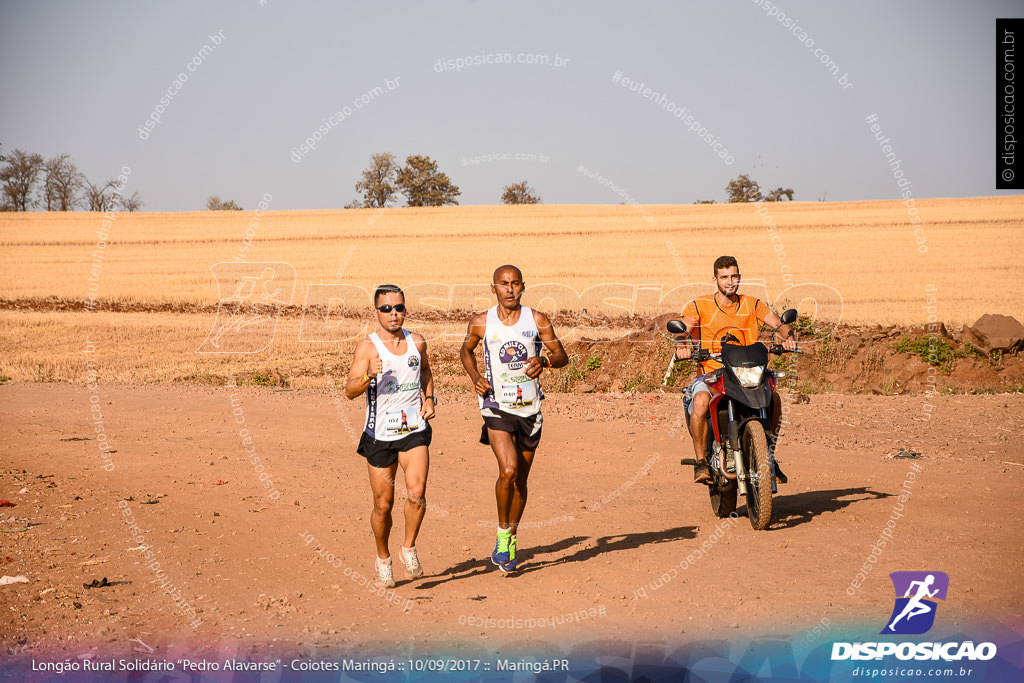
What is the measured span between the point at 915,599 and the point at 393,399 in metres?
3.63

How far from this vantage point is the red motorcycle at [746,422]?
23.9 ft

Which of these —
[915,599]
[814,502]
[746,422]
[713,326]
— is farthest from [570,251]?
[915,599]

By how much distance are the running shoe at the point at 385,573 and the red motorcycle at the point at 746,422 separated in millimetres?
2854

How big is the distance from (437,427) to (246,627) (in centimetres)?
708

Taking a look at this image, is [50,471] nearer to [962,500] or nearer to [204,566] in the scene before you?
[204,566]

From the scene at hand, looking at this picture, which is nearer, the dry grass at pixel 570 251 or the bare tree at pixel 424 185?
the dry grass at pixel 570 251

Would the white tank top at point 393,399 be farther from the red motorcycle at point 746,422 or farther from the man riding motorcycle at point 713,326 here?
the man riding motorcycle at point 713,326

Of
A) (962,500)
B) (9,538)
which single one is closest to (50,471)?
(9,538)

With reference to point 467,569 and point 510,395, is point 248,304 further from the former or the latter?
point 510,395

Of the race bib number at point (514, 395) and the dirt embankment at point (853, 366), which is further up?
the dirt embankment at point (853, 366)

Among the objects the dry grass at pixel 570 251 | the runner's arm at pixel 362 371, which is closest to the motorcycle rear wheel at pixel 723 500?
the runner's arm at pixel 362 371

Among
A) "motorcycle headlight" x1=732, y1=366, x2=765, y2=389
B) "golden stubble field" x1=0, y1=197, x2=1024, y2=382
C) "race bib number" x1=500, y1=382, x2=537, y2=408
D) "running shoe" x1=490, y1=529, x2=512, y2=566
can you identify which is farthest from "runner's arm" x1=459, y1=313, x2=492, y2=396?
"golden stubble field" x1=0, y1=197, x2=1024, y2=382

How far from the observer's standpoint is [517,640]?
17.5 ft

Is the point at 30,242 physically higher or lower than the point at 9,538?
higher
